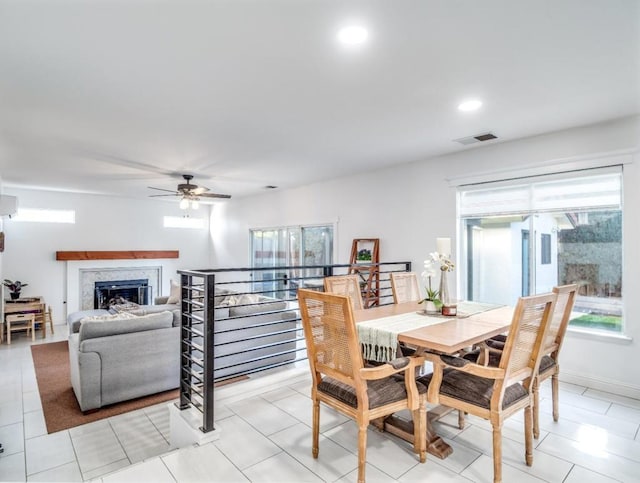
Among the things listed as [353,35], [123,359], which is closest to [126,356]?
[123,359]

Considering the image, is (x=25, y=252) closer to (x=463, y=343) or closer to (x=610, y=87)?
(x=463, y=343)

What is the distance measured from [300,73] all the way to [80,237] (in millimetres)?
7094

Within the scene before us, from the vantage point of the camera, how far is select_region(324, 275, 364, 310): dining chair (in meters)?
3.19

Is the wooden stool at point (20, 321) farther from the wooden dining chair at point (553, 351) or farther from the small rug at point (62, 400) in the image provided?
the wooden dining chair at point (553, 351)

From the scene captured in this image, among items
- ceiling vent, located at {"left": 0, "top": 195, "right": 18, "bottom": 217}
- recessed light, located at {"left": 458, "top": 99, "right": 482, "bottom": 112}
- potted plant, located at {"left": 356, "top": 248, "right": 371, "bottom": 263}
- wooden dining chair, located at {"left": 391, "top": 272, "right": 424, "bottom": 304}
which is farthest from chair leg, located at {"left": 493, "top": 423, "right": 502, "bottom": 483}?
ceiling vent, located at {"left": 0, "top": 195, "right": 18, "bottom": 217}

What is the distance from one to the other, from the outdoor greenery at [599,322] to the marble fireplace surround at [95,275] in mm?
8084

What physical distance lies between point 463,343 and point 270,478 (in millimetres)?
1345

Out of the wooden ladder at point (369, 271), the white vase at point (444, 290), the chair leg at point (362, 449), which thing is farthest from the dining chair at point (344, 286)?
the wooden ladder at point (369, 271)

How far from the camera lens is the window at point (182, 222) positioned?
873 cm

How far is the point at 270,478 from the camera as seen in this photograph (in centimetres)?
208

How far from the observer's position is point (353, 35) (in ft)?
6.69

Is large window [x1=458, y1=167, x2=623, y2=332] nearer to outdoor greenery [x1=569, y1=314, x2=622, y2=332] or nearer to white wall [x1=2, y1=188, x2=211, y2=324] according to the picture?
outdoor greenery [x1=569, y1=314, x2=622, y2=332]

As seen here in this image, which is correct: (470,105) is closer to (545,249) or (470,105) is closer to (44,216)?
(545,249)

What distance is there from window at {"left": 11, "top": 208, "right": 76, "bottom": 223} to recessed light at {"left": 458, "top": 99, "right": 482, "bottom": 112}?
7.67m
